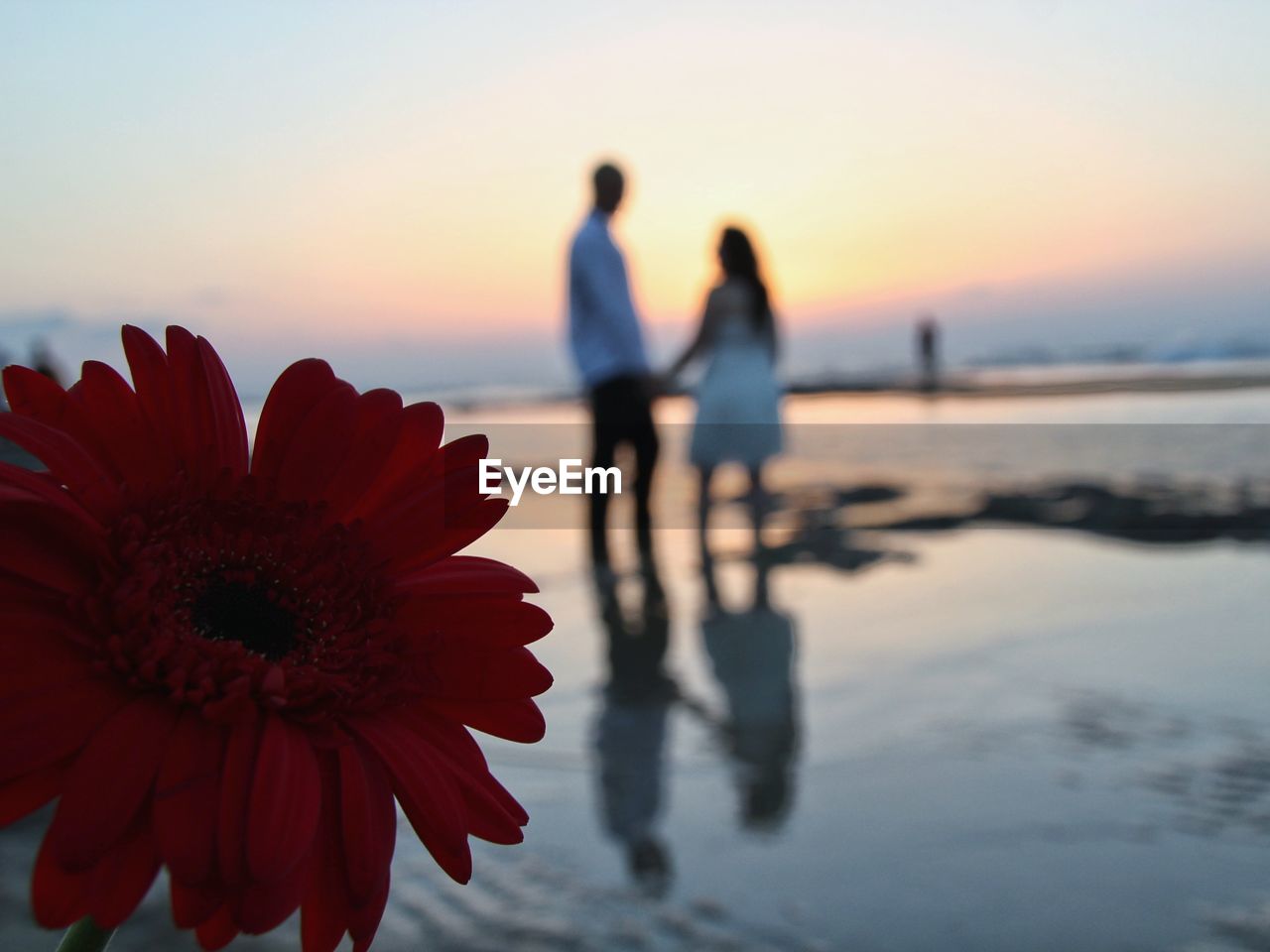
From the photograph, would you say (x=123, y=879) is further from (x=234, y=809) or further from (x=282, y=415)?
(x=282, y=415)

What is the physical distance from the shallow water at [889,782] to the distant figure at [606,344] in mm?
1183

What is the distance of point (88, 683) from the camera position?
1.45ft

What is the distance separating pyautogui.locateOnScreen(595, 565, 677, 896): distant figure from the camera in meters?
2.15

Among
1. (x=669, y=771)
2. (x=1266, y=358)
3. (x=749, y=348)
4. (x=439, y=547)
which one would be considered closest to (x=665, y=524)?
(x=749, y=348)

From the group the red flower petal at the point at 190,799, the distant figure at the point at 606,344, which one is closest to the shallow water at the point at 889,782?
the distant figure at the point at 606,344

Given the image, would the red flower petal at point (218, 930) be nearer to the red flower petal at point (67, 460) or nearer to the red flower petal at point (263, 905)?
the red flower petal at point (263, 905)

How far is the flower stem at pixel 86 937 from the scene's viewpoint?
1.39ft

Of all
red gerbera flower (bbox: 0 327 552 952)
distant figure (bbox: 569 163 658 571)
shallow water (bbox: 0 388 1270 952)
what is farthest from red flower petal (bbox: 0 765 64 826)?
distant figure (bbox: 569 163 658 571)

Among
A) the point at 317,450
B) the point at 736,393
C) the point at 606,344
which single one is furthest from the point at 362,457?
the point at 736,393

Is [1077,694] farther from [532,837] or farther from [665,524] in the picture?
[665,524]

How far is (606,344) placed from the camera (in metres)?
5.75

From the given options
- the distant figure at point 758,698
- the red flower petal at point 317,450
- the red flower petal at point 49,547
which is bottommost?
the distant figure at point 758,698

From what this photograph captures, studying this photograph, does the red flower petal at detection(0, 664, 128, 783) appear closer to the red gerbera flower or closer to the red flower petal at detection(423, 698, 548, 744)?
the red gerbera flower

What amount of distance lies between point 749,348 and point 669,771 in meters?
4.89
